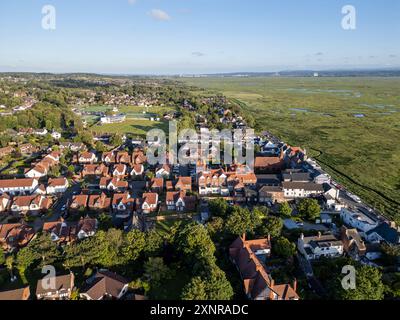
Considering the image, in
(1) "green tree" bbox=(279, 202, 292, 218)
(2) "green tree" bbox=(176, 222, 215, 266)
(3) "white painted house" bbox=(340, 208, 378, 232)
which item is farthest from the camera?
(1) "green tree" bbox=(279, 202, 292, 218)

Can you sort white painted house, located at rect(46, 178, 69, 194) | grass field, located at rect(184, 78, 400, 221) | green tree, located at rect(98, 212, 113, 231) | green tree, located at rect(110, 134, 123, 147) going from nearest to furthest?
green tree, located at rect(98, 212, 113, 231) < white painted house, located at rect(46, 178, 69, 194) < grass field, located at rect(184, 78, 400, 221) < green tree, located at rect(110, 134, 123, 147)

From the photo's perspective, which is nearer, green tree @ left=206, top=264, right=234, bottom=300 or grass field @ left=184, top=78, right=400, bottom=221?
green tree @ left=206, top=264, right=234, bottom=300

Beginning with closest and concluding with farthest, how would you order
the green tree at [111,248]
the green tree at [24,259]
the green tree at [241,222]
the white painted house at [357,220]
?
the green tree at [24,259]
the green tree at [111,248]
the green tree at [241,222]
the white painted house at [357,220]

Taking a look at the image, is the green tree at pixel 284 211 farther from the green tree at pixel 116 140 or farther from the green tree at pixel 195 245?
the green tree at pixel 116 140

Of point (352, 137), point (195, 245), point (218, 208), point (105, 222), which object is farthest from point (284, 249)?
point (352, 137)

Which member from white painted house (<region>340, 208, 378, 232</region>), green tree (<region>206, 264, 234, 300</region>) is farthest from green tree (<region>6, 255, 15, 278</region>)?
white painted house (<region>340, 208, 378, 232</region>)

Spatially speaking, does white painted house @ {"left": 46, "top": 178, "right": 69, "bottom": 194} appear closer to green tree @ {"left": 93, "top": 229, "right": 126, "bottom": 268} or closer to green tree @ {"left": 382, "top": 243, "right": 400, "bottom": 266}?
green tree @ {"left": 93, "top": 229, "right": 126, "bottom": 268}

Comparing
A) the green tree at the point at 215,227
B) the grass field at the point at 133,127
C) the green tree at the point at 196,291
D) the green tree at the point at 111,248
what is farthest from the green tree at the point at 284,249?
the grass field at the point at 133,127

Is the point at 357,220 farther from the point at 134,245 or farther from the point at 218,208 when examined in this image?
the point at 134,245
